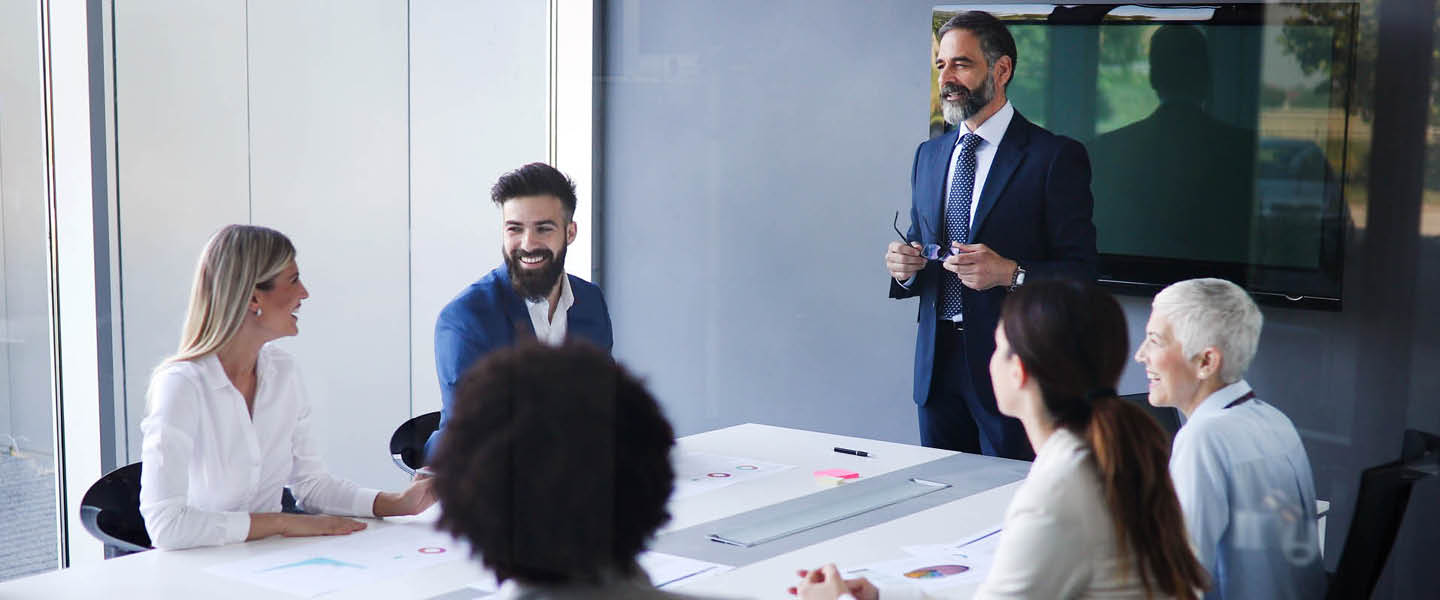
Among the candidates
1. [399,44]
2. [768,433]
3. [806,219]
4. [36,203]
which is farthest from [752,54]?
[36,203]

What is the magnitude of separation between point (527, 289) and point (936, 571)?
125 centimetres

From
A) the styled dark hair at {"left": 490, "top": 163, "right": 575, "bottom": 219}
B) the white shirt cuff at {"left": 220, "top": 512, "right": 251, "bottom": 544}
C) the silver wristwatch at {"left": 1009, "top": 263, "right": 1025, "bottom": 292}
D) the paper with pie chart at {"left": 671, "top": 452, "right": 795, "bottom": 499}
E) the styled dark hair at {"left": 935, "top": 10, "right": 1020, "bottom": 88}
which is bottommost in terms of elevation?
the paper with pie chart at {"left": 671, "top": 452, "right": 795, "bottom": 499}

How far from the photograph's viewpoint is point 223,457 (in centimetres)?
224

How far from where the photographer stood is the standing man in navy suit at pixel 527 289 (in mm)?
2752

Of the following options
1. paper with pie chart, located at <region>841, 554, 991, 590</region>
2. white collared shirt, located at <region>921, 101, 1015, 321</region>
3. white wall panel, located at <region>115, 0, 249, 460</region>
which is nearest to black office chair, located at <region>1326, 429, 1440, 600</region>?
paper with pie chart, located at <region>841, 554, 991, 590</region>

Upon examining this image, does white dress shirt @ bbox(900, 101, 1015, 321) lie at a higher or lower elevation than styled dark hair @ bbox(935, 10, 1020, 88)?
lower

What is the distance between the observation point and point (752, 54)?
165 inches

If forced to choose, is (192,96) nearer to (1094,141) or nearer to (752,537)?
(752,537)

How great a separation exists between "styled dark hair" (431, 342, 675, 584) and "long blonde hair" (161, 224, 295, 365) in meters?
1.33

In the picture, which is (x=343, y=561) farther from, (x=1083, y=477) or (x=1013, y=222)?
(x=1013, y=222)

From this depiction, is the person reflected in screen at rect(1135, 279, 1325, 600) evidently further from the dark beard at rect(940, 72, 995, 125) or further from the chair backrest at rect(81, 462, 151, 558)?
the chair backrest at rect(81, 462, 151, 558)

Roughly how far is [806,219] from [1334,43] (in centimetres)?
163

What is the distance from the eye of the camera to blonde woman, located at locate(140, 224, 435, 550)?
206 cm

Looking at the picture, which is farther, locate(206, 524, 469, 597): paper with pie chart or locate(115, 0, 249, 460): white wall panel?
locate(115, 0, 249, 460): white wall panel
